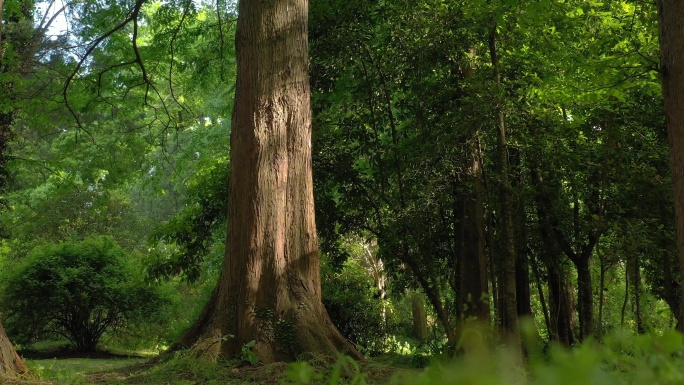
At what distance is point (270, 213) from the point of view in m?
6.51

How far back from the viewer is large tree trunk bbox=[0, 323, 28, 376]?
5.51 metres

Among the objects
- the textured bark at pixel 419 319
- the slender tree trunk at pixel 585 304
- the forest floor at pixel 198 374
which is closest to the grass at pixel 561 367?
the forest floor at pixel 198 374

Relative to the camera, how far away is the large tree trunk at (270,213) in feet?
20.5

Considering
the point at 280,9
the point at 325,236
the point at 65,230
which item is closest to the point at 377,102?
the point at 325,236

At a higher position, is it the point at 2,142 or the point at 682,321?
the point at 2,142

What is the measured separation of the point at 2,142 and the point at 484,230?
451 inches

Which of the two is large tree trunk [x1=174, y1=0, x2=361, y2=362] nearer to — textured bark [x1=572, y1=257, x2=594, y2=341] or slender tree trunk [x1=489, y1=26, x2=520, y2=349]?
slender tree trunk [x1=489, y1=26, x2=520, y2=349]

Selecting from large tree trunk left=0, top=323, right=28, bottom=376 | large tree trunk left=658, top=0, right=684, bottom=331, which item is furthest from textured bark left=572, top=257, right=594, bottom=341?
large tree trunk left=0, top=323, right=28, bottom=376

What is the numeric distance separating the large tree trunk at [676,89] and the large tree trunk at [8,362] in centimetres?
556

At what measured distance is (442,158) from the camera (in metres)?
8.53

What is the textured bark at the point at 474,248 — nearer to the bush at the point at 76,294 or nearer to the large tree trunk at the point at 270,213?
the large tree trunk at the point at 270,213

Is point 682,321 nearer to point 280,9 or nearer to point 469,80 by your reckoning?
point 469,80

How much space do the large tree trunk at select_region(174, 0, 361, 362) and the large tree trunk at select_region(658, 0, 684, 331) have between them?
3156mm

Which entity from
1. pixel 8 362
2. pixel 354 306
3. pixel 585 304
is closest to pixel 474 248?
pixel 585 304
